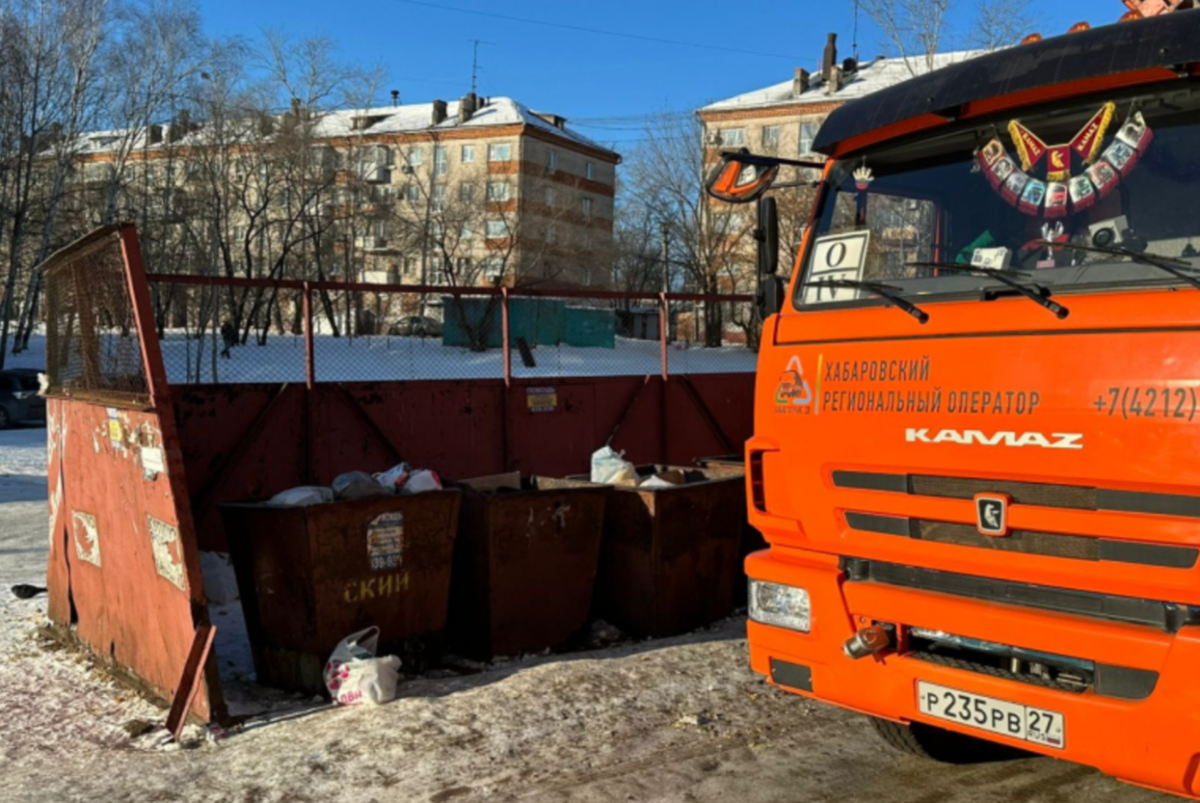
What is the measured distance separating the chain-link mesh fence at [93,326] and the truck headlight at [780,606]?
3.20m

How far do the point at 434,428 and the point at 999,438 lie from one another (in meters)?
5.93

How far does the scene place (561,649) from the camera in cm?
660

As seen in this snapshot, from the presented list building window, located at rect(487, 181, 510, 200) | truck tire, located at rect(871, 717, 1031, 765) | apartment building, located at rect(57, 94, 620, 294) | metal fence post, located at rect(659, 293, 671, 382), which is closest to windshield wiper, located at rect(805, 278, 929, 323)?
truck tire, located at rect(871, 717, 1031, 765)

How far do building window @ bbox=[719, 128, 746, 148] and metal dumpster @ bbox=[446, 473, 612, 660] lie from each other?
188 ft

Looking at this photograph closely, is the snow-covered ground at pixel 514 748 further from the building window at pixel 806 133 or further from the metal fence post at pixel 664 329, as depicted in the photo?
the building window at pixel 806 133

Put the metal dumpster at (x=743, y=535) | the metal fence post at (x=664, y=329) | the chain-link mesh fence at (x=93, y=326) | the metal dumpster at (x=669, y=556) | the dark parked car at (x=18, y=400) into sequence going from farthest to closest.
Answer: the dark parked car at (x=18, y=400)
the metal fence post at (x=664, y=329)
the metal dumpster at (x=743, y=535)
the metal dumpster at (x=669, y=556)
the chain-link mesh fence at (x=93, y=326)

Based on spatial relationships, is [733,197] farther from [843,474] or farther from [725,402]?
[725,402]

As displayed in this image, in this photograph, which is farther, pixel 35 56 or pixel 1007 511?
pixel 35 56

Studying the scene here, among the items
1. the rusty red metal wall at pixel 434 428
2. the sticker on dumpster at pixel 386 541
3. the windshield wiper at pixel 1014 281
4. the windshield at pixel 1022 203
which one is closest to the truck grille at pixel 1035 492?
the windshield wiper at pixel 1014 281

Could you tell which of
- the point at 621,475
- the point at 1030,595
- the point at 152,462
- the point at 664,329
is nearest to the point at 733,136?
the point at 664,329

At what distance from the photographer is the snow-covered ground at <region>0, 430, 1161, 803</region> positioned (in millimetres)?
4402

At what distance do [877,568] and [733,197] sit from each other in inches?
81.3

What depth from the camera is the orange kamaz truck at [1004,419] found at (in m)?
3.29

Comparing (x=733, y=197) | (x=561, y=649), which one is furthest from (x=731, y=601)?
(x=733, y=197)
